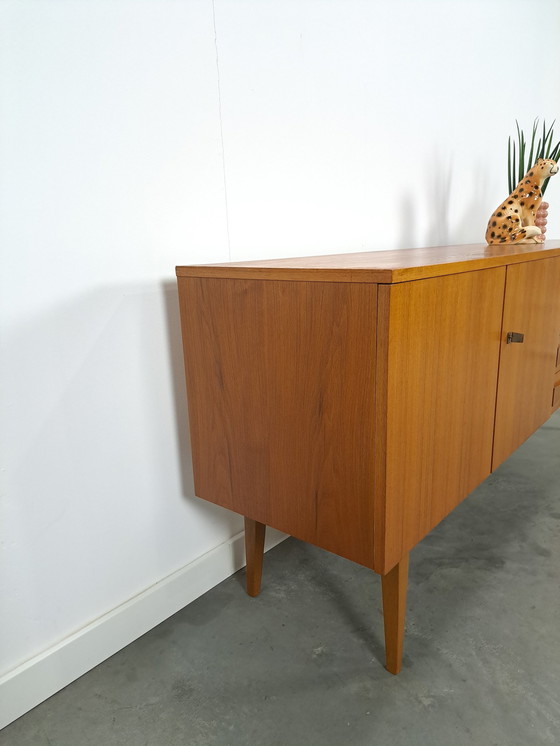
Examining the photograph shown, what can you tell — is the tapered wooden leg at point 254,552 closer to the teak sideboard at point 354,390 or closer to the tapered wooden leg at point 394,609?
the teak sideboard at point 354,390

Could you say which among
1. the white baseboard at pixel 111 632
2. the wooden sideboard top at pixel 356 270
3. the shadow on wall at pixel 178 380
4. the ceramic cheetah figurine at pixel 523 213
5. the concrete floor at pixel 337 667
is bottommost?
the concrete floor at pixel 337 667

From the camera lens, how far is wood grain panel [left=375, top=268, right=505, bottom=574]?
788 millimetres

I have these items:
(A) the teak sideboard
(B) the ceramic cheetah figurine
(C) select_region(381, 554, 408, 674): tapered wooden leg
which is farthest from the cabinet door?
(C) select_region(381, 554, 408, 674): tapered wooden leg

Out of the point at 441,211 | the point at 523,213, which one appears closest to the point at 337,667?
the point at 523,213

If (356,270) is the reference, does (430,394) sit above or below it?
below

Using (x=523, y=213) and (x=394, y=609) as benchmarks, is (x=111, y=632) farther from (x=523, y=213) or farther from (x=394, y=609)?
(x=523, y=213)

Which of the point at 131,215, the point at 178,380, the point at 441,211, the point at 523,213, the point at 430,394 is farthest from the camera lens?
the point at 441,211

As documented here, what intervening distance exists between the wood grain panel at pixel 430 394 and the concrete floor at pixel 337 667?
0.96 feet

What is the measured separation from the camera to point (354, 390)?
82cm

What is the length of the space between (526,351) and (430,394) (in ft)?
1.68

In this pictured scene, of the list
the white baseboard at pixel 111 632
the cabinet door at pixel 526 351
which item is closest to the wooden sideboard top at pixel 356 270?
the cabinet door at pixel 526 351

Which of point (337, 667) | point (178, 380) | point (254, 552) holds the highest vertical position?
point (178, 380)

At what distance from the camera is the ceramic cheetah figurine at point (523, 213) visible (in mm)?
1565

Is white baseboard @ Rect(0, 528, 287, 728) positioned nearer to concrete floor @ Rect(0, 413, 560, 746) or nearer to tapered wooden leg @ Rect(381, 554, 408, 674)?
concrete floor @ Rect(0, 413, 560, 746)
